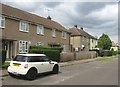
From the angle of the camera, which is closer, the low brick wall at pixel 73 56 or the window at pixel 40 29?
the low brick wall at pixel 73 56

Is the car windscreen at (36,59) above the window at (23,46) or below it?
below

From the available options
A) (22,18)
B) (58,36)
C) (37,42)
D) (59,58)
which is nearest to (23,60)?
(59,58)

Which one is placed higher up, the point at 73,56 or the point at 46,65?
the point at 73,56

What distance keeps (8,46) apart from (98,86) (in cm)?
1886

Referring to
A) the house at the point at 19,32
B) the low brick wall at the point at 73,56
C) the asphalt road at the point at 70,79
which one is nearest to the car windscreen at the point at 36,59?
the asphalt road at the point at 70,79

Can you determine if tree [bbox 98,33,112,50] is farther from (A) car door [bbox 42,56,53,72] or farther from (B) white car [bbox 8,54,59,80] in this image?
(B) white car [bbox 8,54,59,80]

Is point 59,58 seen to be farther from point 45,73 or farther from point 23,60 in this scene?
point 23,60

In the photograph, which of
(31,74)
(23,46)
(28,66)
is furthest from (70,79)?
(23,46)

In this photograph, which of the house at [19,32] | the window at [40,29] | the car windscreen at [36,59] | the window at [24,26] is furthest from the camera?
the window at [40,29]

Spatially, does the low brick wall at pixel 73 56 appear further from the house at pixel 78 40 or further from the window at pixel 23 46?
the house at pixel 78 40

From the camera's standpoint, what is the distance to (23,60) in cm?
1387

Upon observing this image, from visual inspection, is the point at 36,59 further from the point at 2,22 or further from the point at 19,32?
the point at 19,32

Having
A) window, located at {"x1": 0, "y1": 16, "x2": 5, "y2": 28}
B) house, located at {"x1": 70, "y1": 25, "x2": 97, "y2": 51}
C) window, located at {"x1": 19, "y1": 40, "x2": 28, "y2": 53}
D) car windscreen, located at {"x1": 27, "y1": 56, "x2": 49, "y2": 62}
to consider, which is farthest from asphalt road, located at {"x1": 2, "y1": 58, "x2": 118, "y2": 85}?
house, located at {"x1": 70, "y1": 25, "x2": 97, "y2": 51}

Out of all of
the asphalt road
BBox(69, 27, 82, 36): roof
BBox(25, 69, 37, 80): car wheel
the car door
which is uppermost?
BBox(69, 27, 82, 36): roof
